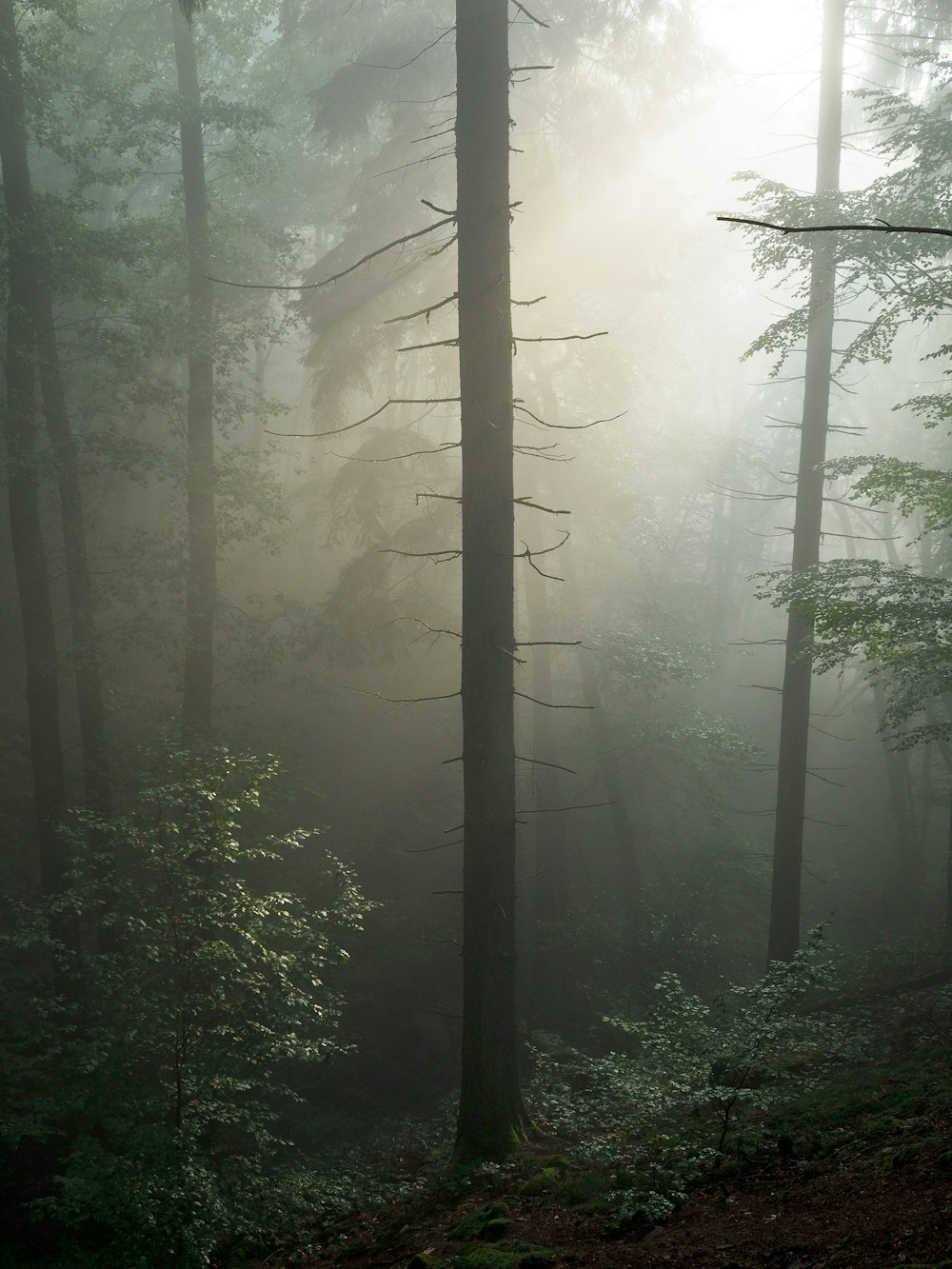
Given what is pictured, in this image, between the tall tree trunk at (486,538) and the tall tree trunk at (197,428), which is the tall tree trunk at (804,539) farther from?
the tall tree trunk at (197,428)

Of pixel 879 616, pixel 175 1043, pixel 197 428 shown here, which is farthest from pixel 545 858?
pixel 175 1043

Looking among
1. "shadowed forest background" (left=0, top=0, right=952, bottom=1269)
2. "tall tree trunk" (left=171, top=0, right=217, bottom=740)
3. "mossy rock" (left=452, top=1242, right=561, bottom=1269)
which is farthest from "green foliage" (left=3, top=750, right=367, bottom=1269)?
"tall tree trunk" (left=171, top=0, right=217, bottom=740)

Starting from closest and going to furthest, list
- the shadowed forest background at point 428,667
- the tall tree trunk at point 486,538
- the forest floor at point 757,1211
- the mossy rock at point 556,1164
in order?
1. the forest floor at point 757,1211
2. the mossy rock at point 556,1164
3. the shadowed forest background at point 428,667
4. the tall tree trunk at point 486,538

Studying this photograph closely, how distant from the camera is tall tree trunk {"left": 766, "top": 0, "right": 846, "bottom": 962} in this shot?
37.8ft

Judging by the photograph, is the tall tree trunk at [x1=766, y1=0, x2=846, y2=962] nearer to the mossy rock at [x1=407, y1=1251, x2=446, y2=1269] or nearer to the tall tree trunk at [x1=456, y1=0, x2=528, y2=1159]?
the tall tree trunk at [x1=456, y1=0, x2=528, y2=1159]

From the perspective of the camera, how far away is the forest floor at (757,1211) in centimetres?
380

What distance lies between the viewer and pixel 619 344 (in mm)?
14930

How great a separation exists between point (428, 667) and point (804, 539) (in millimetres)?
9173

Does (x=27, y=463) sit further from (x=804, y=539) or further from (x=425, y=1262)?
(x=804, y=539)

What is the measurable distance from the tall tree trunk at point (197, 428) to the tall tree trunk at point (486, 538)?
6.17 meters

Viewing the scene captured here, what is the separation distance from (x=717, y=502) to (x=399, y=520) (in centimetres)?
1802

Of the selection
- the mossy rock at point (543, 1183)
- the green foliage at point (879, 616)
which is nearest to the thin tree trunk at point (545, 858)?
the green foliage at point (879, 616)

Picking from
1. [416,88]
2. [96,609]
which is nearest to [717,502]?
[416,88]

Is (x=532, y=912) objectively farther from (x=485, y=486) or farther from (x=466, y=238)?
(x=466, y=238)
